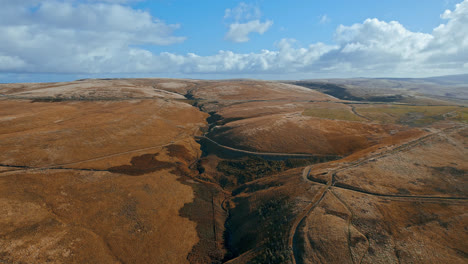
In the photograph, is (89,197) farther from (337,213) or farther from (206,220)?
(337,213)

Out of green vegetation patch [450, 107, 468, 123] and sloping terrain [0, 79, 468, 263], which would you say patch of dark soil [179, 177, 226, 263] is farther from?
green vegetation patch [450, 107, 468, 123]

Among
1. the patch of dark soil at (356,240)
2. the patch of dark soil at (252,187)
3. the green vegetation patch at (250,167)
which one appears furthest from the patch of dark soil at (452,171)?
the patch of dark soil at (252,187)

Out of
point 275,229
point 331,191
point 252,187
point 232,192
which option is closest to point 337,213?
point 331,191

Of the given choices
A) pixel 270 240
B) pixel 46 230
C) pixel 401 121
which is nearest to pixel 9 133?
pixel 46 230

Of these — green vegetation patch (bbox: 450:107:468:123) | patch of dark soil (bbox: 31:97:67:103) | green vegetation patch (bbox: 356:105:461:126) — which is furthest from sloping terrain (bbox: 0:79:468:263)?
patch of dark soil (bbox: 31:97:67:103)

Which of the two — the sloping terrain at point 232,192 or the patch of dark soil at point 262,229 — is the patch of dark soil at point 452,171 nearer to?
the sloping terrain at point 232,192
